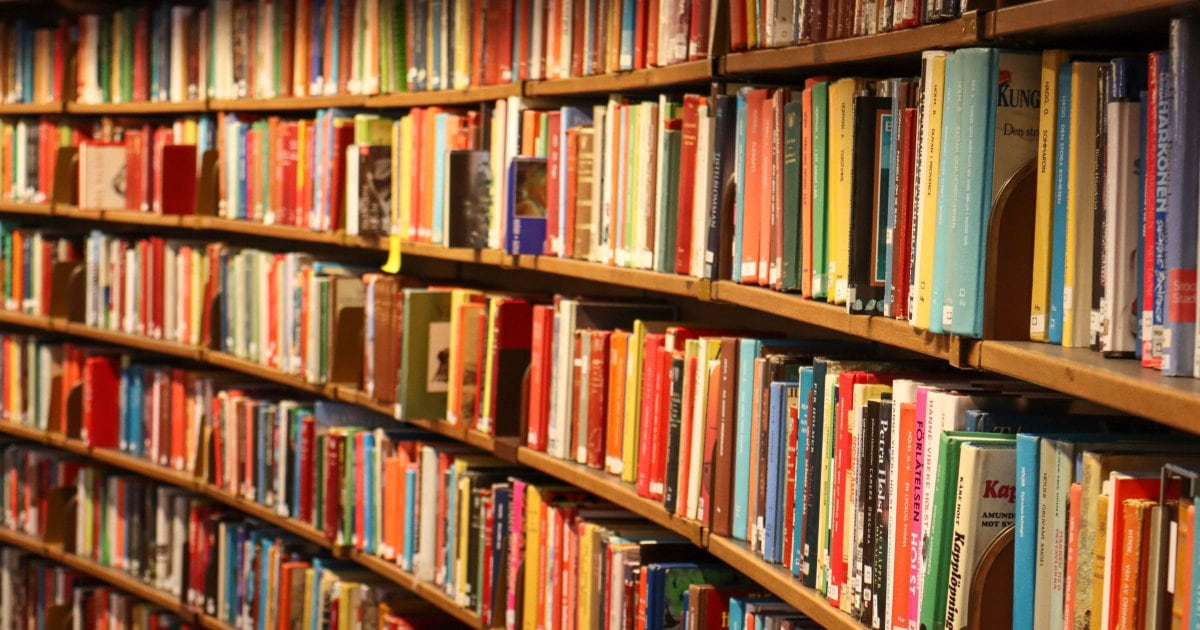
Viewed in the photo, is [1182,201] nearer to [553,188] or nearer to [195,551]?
[553,188]

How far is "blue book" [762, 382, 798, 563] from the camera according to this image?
2.23 m

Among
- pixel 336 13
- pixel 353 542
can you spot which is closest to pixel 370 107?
pixel 336 13

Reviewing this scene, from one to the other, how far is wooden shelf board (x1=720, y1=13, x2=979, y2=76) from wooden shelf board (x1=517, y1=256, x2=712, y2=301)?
1.17 feet

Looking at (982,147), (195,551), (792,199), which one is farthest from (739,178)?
(195,551)

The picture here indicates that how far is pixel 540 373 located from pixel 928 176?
1.44 metres

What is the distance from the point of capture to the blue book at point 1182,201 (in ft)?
4.50

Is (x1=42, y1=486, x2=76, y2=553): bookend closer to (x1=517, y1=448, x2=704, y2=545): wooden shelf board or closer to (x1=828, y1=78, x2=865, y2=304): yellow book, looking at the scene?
(x1=517, y1=448, x2=704, y2=545): wooden shelf board

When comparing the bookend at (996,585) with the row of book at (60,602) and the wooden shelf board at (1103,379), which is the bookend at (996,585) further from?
the row of book at (60,602)

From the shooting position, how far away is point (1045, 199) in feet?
5.34

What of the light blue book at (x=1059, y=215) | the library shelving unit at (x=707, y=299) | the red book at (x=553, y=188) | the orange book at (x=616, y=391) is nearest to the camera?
the library shelving unit at (x=707, y=299)

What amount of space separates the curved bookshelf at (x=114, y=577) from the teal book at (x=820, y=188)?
2.65 meters

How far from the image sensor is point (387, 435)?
3.63 metres

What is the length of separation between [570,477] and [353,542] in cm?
99

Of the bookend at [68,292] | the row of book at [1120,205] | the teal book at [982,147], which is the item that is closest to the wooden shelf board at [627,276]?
the teal book at [982,147]
